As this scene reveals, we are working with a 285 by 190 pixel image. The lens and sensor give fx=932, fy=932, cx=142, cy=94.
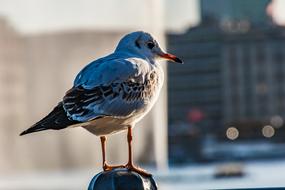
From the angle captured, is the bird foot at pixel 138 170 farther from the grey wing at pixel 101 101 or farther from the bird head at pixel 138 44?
the bird head at pixel 138 44

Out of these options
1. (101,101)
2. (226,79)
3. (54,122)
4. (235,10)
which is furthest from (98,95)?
(235,10)

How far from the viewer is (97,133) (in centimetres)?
193

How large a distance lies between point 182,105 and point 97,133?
5901 centimetres

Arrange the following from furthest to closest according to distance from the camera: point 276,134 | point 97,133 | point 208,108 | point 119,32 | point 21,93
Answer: point 208,108, point 276,134, point 21,93, point 119,32, point 97,133

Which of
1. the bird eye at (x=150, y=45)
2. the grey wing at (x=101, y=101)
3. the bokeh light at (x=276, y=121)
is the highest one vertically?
the bird eye at (x=150, y=45)

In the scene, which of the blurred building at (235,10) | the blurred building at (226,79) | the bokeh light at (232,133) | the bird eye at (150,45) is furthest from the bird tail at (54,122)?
the blurred building at (235,10)

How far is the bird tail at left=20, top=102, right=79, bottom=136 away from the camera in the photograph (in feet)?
5.98

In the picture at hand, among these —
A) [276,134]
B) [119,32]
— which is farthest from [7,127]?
[276,134]

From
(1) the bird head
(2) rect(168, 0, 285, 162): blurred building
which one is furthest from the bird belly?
(2) rect(168, 0, 285, 162): blurred building

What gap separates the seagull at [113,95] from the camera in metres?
1.89

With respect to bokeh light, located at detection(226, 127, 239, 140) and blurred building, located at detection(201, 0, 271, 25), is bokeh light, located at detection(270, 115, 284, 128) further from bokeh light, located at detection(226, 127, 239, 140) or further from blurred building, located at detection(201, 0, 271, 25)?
blurred building, located at detection(201, 0, 271, 25)

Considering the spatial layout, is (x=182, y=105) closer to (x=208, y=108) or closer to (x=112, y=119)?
(x=208, y=108)

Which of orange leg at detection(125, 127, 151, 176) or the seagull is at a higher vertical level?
the seagull

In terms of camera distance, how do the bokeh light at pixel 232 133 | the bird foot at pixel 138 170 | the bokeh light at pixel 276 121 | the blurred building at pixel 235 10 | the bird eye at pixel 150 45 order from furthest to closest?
1. the blurred building at pixel 235 10
2. the bokeh light at pixel 276 121
3. the bokeh light at pixel 232 133
4. the bird eye at pixel 150 45
5. the bird foot at pixel 138 170
